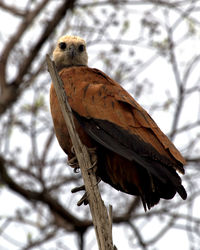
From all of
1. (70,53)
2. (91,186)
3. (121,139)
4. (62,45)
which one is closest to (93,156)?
(121,139)

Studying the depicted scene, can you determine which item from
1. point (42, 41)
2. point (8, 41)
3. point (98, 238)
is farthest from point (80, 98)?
point (8, 41)

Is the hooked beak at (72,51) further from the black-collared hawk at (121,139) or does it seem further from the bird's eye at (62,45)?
the black-collared hawk at (121,139)

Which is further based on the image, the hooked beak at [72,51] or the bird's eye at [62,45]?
the bird's eye at [62,45]

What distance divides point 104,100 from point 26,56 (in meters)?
6.30

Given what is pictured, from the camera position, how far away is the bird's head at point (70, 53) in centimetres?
651

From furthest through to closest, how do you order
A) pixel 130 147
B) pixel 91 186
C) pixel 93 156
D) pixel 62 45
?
pixel 62 45, pixel 93 156, pixel 130 147, pixel 91 186

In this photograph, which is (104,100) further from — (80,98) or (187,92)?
(187,92)

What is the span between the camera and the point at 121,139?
4.52 meters

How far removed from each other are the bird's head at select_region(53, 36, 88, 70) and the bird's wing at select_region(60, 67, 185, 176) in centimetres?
121

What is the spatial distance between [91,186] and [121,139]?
1.77ft

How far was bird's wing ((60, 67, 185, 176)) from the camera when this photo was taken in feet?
14.5

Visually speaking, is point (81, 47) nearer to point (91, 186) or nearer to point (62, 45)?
point (62, 45)

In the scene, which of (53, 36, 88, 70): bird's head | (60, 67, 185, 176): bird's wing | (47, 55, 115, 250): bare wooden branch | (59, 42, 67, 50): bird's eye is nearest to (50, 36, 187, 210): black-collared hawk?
(60, 67, 185, 176): bird's wing

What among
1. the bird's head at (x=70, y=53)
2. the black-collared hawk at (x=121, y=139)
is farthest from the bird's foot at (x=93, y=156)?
Answer: the bird's head at (x=70, y=53)
